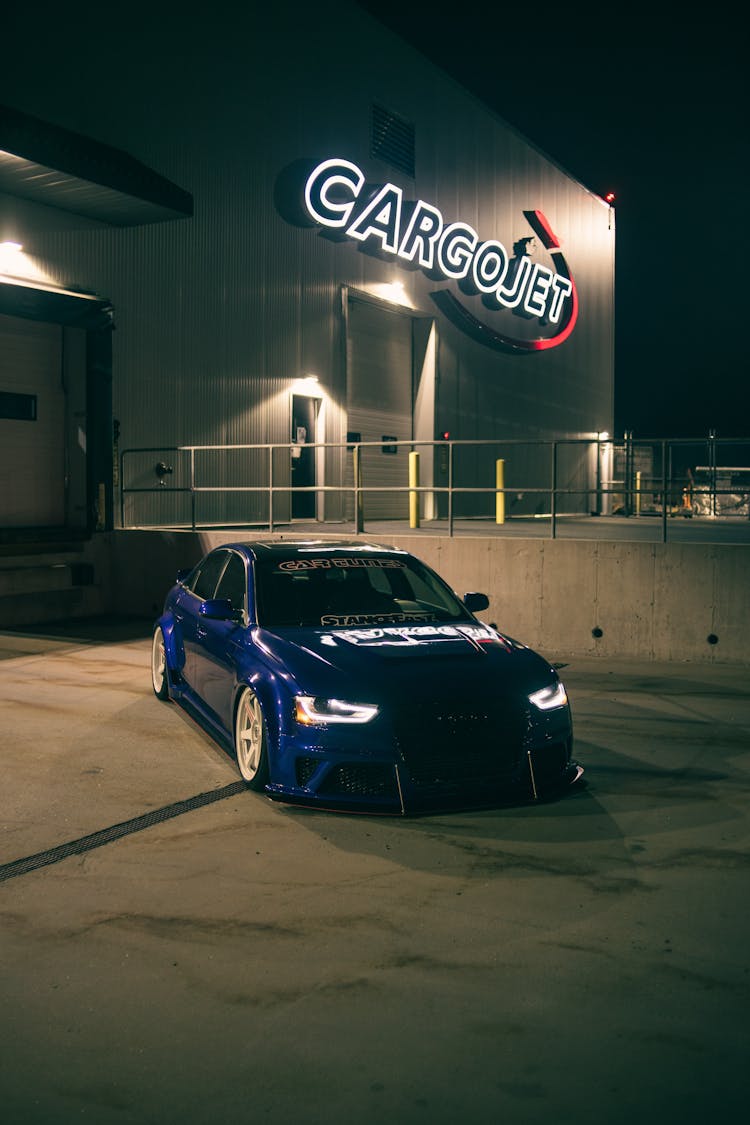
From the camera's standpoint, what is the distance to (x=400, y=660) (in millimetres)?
6336

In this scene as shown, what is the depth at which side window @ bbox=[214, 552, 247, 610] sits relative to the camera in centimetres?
768

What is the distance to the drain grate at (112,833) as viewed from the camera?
211 inches

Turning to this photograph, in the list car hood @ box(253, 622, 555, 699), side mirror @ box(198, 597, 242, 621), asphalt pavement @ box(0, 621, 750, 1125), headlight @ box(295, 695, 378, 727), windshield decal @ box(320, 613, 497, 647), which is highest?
side mirror @ box(198, 597, 242, 621)

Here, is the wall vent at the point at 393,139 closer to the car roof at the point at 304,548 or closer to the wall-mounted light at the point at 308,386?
the wall-mounted light at the point at 308,386

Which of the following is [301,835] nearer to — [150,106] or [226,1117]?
[226,1117]

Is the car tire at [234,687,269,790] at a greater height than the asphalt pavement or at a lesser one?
greater

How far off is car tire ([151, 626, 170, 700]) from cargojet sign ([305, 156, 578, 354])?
13915 mm

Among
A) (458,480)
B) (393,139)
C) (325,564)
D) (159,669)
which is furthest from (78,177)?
(458,480)

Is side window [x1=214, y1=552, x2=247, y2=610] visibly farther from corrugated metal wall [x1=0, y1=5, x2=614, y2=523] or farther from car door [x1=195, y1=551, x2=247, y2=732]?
corrugated metal wall [x1=0, y1=5, x2=614, y2=523]

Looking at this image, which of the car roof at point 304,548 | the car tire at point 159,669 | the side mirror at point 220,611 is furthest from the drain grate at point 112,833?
the car tire at point 159,669

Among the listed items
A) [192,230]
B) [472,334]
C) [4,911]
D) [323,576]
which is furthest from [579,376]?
[4,911]

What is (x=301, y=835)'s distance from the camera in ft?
19.2

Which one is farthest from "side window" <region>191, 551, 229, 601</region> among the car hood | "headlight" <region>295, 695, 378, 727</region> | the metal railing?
the metal railing

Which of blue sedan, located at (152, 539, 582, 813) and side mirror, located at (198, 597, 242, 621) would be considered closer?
blue sedan, located at (152, 539, 582, 813)
